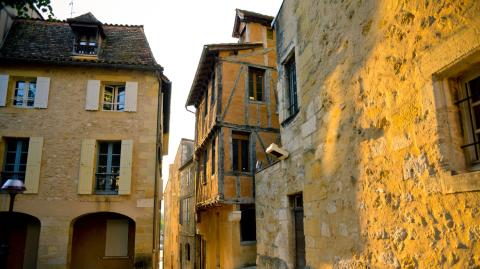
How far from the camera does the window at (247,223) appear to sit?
10344 millimetres

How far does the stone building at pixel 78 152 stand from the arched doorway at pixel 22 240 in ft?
0.09

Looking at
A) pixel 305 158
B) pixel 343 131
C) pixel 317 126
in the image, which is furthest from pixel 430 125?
pixel 305 158

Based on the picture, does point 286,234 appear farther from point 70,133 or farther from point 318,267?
point 70,133

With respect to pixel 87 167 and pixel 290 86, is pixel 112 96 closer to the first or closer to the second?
pixel 87 167

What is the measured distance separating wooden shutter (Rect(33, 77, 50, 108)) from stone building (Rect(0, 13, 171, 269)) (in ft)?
0.08

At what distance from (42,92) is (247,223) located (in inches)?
279

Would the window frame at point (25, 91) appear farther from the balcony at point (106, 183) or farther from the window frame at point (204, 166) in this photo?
the window frame at point (204, 166)

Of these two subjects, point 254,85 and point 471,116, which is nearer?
point 471,116

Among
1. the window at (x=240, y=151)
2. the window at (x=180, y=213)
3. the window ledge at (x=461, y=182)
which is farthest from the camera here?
the window at (x=180, y=213)

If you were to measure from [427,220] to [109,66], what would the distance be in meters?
9.86

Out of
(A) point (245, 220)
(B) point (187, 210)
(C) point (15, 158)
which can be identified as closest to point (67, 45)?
(C) point (15, 158)

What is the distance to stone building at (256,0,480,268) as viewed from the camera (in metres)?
2.49

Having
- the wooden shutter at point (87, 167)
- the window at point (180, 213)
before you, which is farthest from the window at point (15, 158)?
the window at point (180, 213)

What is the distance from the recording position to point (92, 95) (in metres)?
10.3
